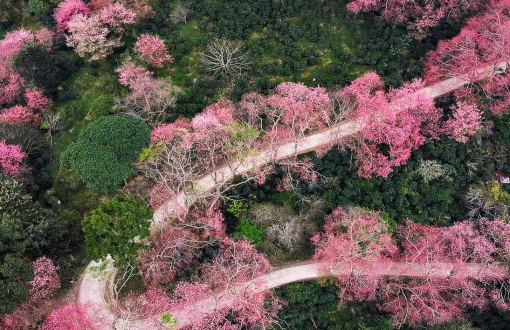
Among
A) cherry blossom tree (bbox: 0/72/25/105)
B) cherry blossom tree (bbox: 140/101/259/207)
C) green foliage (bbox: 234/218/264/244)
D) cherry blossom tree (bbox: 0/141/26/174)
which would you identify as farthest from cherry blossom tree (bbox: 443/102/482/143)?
cherry blossom tree (bbox: 0/72/25/105)

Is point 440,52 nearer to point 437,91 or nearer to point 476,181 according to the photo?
point 437,91

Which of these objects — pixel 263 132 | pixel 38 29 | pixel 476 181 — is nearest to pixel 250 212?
pixel 263 132

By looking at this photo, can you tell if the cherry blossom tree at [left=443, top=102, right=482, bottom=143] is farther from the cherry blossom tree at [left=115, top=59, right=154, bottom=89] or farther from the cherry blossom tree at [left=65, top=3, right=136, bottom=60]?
the cherry blossom tree at [left=65, top=3, right=136, bottom=60]

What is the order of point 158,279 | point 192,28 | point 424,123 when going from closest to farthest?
point 158,279 → point 424,123 → point 192,28

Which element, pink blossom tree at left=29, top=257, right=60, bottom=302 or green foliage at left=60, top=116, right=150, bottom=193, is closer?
pink blossom tree at left=29, top=257, right=60, bottom=302

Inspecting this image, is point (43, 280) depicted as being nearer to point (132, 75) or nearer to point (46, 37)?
point (132, 75)

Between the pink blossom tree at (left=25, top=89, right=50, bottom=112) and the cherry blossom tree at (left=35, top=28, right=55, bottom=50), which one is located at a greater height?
the cherry blossom tree at (left=35, top=28, right=55, bottom=50)

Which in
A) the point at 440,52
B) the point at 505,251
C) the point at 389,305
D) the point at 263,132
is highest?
the point at 440,52
